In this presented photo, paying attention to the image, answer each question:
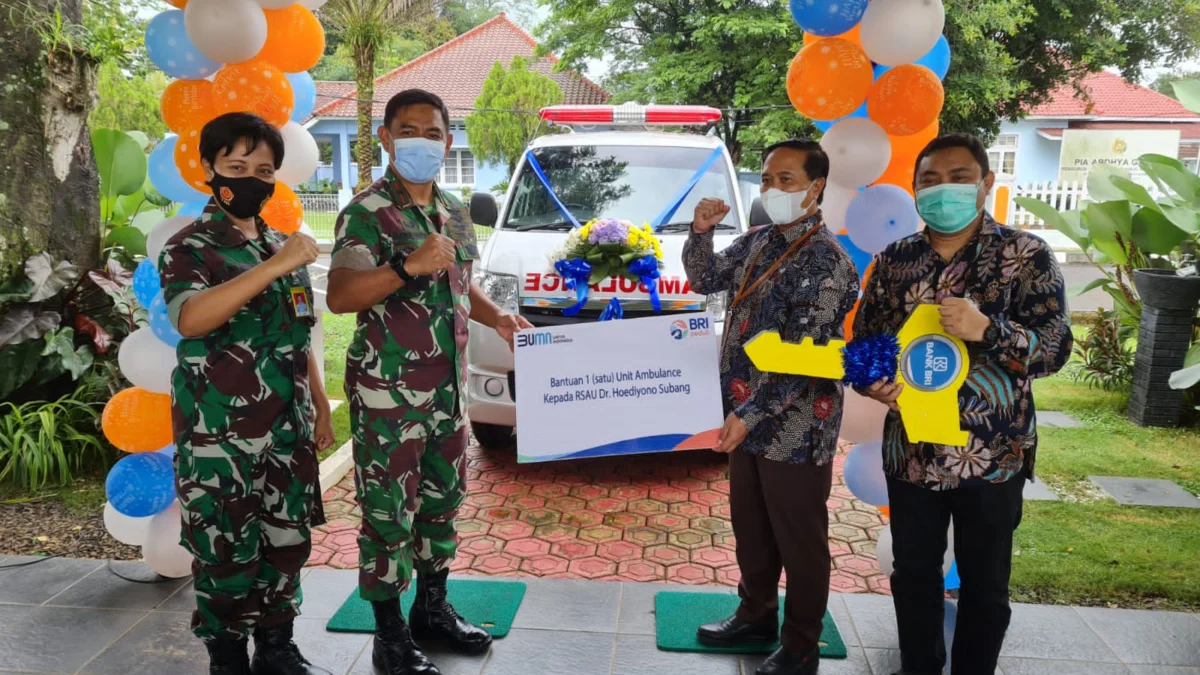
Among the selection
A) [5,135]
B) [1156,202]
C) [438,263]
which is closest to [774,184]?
[438,263]

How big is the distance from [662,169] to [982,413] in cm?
358

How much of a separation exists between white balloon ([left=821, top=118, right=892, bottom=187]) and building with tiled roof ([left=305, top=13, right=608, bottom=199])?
22677 millimetres

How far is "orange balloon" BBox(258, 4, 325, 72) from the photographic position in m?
Result: 3.34

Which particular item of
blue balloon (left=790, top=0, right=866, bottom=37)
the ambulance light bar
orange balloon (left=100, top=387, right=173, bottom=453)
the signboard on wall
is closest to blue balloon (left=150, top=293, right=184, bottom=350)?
orange balloon (left=100, top=387, right=173, bottom=453)

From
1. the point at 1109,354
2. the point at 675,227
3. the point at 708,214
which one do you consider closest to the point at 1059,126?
the point at 1109,354

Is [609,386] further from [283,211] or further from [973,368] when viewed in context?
[283,211]

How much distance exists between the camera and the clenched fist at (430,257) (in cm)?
255

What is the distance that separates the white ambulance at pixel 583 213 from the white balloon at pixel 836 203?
1.23m

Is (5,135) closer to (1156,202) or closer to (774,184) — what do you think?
(774,184)

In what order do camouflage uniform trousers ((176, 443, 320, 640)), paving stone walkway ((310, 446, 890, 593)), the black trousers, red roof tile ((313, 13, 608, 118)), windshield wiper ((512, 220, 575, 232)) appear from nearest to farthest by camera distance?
the black trousers
camouflage uniform trousers ((176, 443, 320, 640))
paving stone walkway ((310, 446, 890, 593))
windshield wiper ((512, 220, 575, 232))
red roof tile ((313, 13, 608, 118))

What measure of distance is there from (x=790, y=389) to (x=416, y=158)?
4.80 ft

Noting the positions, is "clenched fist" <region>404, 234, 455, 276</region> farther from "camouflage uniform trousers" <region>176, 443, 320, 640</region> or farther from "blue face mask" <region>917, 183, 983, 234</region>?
"blue face mask" <region>917, 183, 983, 234</region>

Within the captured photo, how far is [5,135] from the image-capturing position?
15.1 feet

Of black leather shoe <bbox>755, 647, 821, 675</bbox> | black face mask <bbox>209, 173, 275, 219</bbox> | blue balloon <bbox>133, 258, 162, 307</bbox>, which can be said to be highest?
black face mask <bbox>209, 173, 275, 219</bbox>
